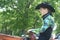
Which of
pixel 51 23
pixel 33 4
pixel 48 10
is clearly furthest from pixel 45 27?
pixel 33 4

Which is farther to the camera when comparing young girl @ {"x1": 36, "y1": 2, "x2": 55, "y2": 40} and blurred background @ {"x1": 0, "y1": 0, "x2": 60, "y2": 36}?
blurred background @ {"x1": 0, "y1": 0, "x2": 60, "y2": 36}

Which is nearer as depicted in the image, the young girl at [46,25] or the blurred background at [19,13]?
the young girl at [46,25]

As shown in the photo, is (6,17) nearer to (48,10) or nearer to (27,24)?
(27,24)

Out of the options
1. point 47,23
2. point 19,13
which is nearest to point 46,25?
point 47,23

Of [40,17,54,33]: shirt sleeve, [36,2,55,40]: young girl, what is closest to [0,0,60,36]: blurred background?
[36,2,55,40]: young girl

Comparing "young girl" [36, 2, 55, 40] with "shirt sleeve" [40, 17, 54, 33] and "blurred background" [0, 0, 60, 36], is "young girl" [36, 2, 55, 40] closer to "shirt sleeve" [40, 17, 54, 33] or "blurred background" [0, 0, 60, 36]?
"shirt sleeve" [40, 17, 54, 33]

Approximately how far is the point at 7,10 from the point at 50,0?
250 centimetres

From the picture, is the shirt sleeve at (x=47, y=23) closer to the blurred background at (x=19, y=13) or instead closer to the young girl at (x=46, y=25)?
the young girl at (x=46, y=25)

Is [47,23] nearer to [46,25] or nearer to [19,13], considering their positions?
[46,25]

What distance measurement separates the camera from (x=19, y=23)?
13234 millimetres

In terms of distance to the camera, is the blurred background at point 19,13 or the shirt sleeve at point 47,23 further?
the blurred background at point 19,13

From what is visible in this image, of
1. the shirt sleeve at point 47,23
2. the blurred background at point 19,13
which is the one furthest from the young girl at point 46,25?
the blurred background at point 19,13

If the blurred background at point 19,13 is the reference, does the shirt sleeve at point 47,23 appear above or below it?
below

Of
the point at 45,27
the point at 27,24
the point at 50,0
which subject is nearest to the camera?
the point at 45,27
